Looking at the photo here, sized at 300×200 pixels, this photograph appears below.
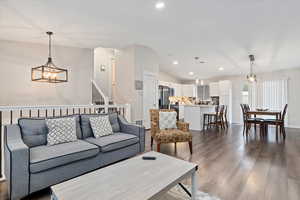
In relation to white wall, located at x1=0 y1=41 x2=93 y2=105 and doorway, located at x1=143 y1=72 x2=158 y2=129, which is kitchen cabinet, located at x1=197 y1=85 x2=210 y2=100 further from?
white wall, located at x1=0 y1=41 x2=93 y2=105

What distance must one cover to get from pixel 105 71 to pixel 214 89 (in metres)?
5.91

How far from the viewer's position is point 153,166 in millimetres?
1865

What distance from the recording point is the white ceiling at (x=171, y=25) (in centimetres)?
321

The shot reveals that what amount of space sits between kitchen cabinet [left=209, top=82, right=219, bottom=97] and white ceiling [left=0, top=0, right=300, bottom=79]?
9.79 ft

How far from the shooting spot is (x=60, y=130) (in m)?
2.65

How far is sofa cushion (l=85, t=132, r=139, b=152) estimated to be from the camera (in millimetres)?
2695

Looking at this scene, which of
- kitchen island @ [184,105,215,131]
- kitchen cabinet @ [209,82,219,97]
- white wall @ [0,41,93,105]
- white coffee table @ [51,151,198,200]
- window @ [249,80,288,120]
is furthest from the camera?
kitchen cabinet @ [209,82,219,97]

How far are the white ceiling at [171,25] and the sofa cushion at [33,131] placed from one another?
221 cm

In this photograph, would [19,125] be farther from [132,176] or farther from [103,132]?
[132,176]

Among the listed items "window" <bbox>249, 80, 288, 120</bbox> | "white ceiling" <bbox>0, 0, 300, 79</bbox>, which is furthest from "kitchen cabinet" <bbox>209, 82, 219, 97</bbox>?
"white ceiling" <bbox>0, 0, 300, 79</bbox>

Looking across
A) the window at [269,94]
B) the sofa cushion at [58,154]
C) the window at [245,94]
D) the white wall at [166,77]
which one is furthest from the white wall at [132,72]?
the window at [269,94]

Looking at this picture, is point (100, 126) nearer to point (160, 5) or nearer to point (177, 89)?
point (160, 5)

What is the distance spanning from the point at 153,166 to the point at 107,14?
3.24 meters

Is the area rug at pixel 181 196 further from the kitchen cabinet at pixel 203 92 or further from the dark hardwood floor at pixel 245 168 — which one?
the kitchen cabinet at pixel 203 92
